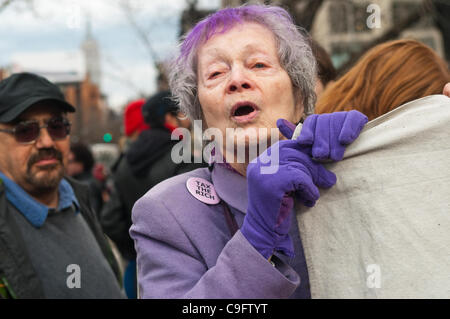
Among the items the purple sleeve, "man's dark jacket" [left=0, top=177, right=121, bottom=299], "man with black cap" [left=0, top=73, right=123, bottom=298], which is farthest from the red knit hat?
the purple sleeve

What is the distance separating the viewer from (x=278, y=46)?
1.79m

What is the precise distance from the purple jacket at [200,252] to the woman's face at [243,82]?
193 millimetres

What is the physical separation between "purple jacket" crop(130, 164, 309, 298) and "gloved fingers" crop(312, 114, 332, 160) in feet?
0.97

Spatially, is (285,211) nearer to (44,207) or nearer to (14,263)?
(14,263)

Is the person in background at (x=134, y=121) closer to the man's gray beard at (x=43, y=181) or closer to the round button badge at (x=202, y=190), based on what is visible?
the man's gray beard at (x=43, y=181)

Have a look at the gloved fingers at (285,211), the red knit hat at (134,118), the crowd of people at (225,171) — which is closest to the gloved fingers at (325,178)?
the crowd of people at (225,171)

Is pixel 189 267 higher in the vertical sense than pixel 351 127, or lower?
lower

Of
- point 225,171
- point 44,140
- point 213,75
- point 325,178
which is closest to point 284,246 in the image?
point 325,178

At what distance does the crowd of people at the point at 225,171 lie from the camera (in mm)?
1326

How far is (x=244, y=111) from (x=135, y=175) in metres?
2.21
